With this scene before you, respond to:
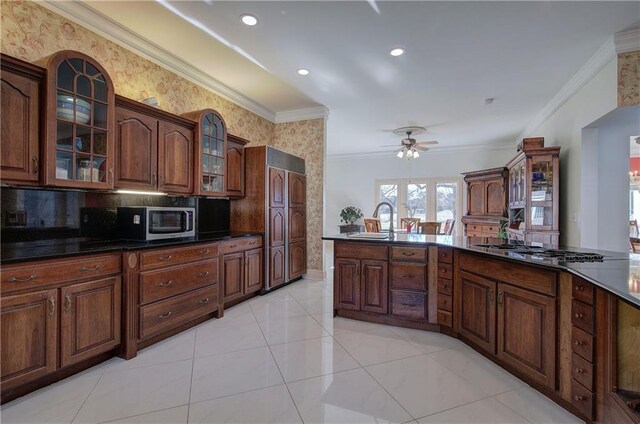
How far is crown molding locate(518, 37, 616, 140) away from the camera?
9.70 ft

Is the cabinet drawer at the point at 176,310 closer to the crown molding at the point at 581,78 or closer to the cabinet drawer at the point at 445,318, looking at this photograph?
the cabinet drawer at the point at 445,318

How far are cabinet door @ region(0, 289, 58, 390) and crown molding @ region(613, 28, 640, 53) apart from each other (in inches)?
198

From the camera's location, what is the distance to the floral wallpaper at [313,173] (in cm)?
511

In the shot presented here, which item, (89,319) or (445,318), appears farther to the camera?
(445,318)

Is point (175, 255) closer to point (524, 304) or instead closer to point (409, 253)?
point (409, 253)

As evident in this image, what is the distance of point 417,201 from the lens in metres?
8.44

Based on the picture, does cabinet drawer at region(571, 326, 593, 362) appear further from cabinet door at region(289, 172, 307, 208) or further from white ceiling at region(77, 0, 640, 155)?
cabinet door at region(289, 172, 307, 208)

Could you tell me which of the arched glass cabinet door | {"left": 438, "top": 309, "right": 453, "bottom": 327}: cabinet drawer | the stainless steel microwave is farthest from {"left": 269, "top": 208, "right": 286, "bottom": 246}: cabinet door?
{"left": 438, "top": 309, "right": 453, "bottom": 327}: cabinet drawer

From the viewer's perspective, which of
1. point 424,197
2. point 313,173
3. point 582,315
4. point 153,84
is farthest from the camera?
point 424,197

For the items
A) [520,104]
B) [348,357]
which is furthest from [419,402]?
[520,104]

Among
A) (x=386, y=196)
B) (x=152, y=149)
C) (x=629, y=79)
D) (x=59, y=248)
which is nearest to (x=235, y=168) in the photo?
(x=152, y=149)

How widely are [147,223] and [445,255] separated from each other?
2779 mm

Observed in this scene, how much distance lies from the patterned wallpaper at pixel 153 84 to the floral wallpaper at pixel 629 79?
11.8 ft

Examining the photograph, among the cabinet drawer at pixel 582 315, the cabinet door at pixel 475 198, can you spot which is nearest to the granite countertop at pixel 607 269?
the cabinet drawer at pixel 582 315
